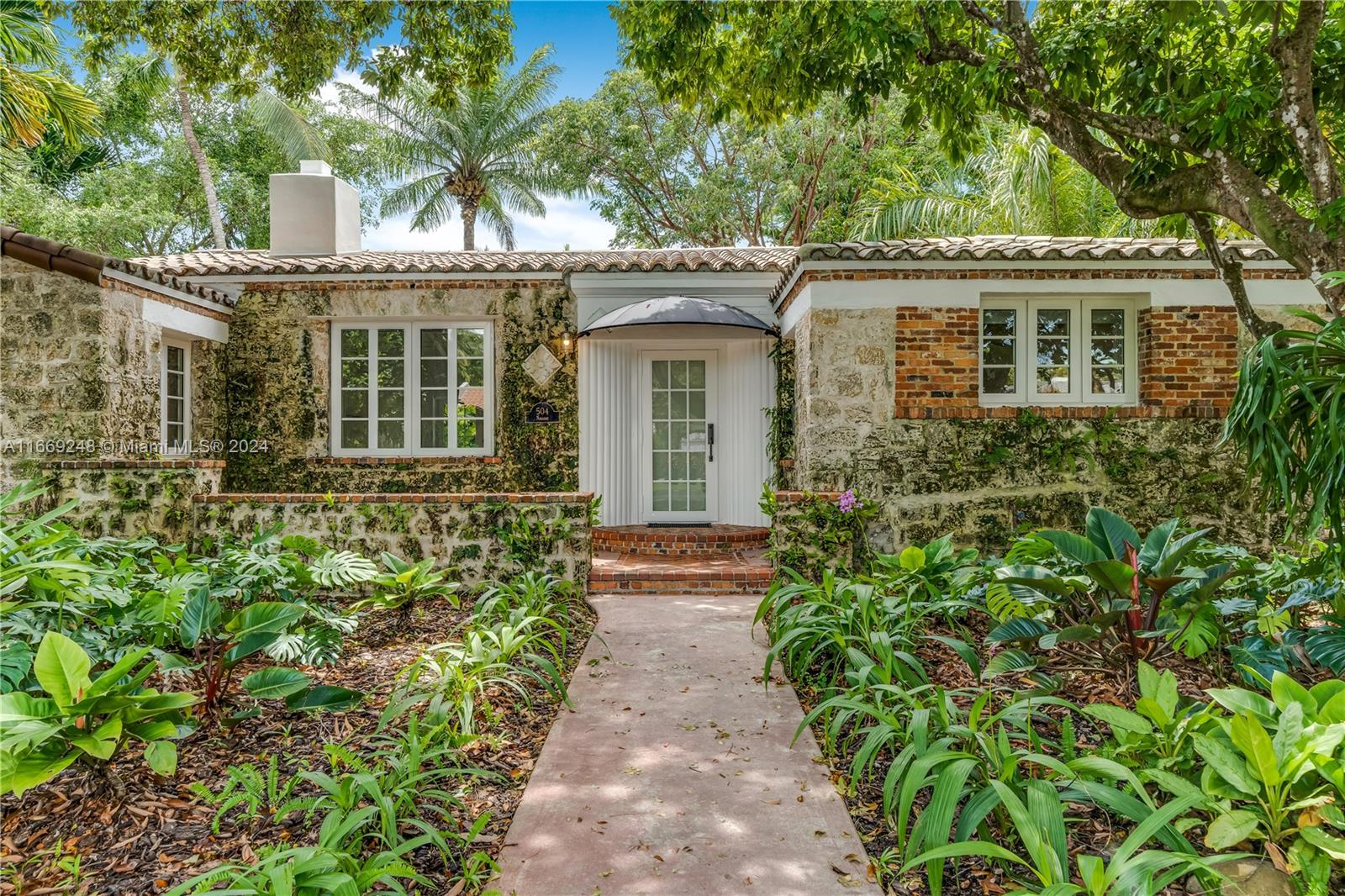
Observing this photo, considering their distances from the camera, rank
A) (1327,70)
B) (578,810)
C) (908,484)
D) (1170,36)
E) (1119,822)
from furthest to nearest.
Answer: (908,484) → (1170,36) → (1327,70) → (578,810) → (1119,822)

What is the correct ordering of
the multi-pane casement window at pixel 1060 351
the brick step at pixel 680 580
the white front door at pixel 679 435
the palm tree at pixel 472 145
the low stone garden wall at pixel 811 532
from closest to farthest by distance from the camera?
1. the low stone garden wall at pixel 811 532
2. the brick step at pixel 680 580
3. the multi-pane casement window at pixel 1060 351
4. the white front door at pixel 679 435
5. the palm tree at pixel 472 145

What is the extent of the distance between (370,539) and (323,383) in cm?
350

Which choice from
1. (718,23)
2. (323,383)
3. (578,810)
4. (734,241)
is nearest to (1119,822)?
(578,810)

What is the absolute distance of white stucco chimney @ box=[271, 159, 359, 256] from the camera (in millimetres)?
10234

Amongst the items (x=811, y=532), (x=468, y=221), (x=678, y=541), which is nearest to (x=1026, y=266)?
(x=811, y=532)

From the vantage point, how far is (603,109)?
19.3 m

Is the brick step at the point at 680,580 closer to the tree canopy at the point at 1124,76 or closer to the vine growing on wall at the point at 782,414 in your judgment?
the vine growing on wall at the point at 782,414

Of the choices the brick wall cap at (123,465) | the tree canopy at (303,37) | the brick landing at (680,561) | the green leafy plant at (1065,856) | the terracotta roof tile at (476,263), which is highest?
the tree canopy at (303,37)

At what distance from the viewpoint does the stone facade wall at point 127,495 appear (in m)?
6.37

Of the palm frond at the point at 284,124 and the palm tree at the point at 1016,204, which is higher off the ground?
the palm frond at the point at 284,124

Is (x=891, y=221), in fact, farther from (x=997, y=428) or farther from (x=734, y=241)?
(x=997, y=428)

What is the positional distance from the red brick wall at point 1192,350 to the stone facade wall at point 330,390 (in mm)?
6013

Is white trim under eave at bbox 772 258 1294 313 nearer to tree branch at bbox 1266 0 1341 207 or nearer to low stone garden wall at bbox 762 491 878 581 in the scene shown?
low stone garden wall at bbox 762 491 878 581

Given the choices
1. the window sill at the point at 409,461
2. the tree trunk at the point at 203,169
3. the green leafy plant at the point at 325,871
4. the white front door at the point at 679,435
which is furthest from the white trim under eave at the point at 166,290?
the tree trunk at the point at 203,169
